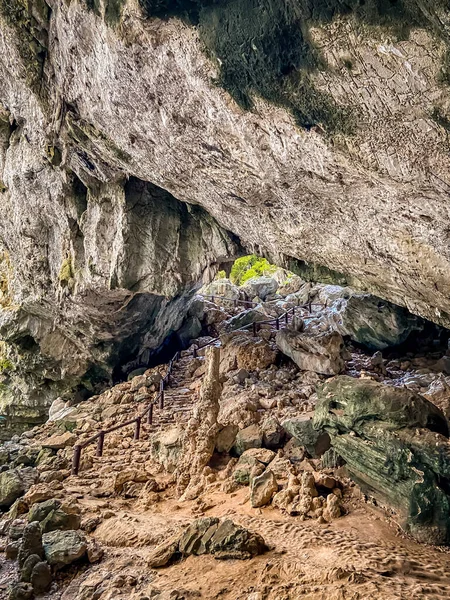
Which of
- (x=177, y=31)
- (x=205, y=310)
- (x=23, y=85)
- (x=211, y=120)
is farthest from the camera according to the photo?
(x=205, y=310)

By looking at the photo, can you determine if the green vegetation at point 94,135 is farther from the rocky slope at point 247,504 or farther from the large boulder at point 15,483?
the large boulder at point 15,483

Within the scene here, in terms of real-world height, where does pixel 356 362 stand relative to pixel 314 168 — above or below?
below

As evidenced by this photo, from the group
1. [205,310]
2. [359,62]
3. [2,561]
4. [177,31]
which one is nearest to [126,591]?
[2,561]

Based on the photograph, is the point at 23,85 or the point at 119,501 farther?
the point at 23,85

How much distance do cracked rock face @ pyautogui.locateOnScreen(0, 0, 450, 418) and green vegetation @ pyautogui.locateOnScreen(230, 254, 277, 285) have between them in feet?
81.4

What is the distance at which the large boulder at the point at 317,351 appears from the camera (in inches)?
432

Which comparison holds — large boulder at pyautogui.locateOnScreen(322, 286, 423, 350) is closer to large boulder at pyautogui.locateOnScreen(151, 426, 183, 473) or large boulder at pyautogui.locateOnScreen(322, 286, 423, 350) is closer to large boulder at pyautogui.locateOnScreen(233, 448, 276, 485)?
large boulder at pyautogui.locateOnScreen(233, 448, 276, 485)

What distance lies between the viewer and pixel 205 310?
63.9ft

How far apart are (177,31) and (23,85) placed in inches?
208

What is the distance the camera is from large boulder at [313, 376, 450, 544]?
4.77 meters

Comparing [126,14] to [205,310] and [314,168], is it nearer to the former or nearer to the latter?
[314,168]

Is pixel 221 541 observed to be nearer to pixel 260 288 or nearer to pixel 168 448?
pixel 168 448

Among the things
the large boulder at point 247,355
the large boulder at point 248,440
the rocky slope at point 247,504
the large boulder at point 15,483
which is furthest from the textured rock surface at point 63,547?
the large boulder at point 247,355

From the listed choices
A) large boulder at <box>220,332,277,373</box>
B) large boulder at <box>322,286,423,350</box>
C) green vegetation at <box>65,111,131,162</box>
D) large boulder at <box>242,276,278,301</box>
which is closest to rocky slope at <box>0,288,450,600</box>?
large boulder at <box>220,332,277,373</box>
